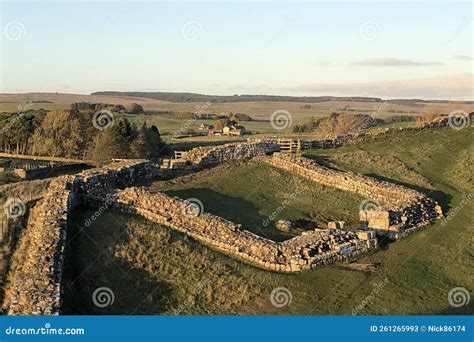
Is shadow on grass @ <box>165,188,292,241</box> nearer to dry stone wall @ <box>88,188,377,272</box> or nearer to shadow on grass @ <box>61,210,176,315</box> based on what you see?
dry stone wall @ <box>88,188,377,272</box>

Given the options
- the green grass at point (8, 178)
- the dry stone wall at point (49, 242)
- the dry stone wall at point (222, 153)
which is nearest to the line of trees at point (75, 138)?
the green grass at point (8, 178)

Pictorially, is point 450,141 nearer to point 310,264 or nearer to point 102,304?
point 310,264

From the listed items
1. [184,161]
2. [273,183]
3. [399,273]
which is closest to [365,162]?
[273,183]

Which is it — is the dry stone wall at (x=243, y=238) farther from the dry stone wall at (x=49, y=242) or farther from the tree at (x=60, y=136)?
the tree at (x=60, y=136)

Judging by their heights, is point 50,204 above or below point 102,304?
above

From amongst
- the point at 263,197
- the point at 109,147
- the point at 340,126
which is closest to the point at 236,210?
the point at 263,197

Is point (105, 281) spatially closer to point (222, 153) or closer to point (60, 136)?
point (222, 153)
